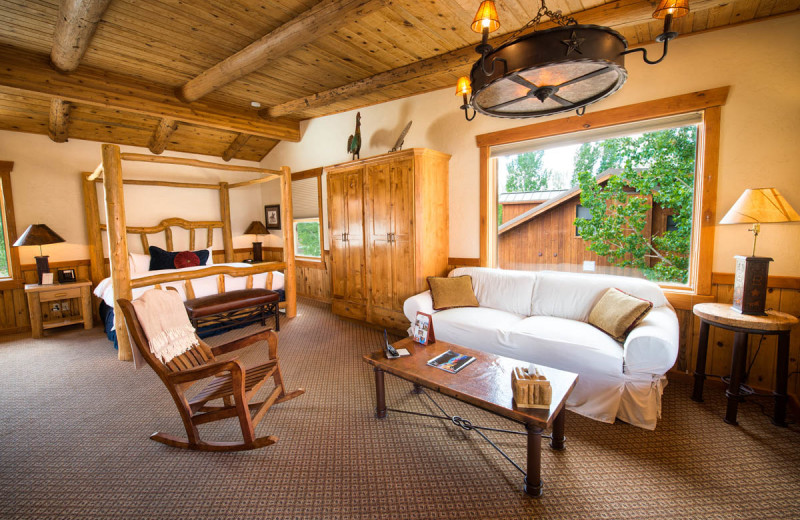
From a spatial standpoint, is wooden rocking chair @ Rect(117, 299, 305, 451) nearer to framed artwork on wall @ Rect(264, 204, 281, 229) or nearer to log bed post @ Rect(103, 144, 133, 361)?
log bed post @ Rect(103, 144, 133, 361)

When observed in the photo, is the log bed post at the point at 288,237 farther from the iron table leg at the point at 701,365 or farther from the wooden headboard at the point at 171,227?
the iron table leg at the point at 701,365

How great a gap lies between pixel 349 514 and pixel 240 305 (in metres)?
3.20

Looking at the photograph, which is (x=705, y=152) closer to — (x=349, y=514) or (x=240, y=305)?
(x=349, y=514)

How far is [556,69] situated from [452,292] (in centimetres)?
261

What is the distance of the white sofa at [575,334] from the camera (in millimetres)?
2340

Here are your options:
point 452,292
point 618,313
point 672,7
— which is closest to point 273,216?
point 452,292

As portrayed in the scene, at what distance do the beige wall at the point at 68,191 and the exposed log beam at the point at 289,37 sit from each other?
Result: 2.38m

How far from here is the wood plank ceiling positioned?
2.73m

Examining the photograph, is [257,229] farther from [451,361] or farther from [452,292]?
[451,361]

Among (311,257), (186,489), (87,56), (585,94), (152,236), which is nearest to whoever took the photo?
(585,94)

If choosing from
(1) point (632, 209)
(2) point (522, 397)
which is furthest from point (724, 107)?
(2) point (522, 397)

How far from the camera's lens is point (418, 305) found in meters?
3.58

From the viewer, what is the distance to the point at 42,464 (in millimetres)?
2139

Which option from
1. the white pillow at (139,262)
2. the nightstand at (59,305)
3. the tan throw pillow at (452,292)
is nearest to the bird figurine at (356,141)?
the tan throw pillow at (452,292)
